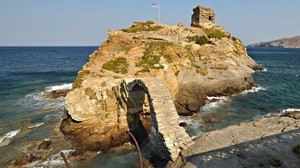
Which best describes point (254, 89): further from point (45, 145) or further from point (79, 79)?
point (45, 145)

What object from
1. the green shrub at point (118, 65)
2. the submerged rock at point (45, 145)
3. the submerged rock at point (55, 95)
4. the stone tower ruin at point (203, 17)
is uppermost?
the stone tower ruin at point (203, 17)

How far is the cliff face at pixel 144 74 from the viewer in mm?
24234

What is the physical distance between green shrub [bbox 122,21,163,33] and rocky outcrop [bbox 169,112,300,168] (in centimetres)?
2662

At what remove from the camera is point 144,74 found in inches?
→ 1116

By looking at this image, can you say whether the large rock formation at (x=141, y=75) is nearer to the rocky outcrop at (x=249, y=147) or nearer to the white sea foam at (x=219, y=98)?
the white sea foam at (x=219, y=98)

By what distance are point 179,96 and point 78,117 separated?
1304cm

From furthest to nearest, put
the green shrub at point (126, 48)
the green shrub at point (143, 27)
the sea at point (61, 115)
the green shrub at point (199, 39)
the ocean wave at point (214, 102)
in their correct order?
the green shrub at point (199, 39) < the green shrub at point (143, 27) < the green shrub at point (126, 48) < the ocean wave at point (214, 102) < the sea at point (61, 115)

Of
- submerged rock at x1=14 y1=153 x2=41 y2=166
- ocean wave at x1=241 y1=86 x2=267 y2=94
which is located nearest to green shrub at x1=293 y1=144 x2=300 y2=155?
submerged rock at x1=14 y1=153 x2=41 y2=166

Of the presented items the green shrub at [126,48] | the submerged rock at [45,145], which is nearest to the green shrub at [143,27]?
the green shrub at [126,48]

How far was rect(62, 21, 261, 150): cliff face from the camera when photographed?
24.2m

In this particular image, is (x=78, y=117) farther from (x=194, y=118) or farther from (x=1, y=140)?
(x=194, y=118)

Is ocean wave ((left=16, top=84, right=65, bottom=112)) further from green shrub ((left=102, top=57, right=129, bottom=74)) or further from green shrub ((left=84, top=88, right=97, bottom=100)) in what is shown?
green shrub ((left=102, top=57, right=129, bottom=74))

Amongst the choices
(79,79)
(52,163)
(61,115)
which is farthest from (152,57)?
(52,163)

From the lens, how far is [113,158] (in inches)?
770
